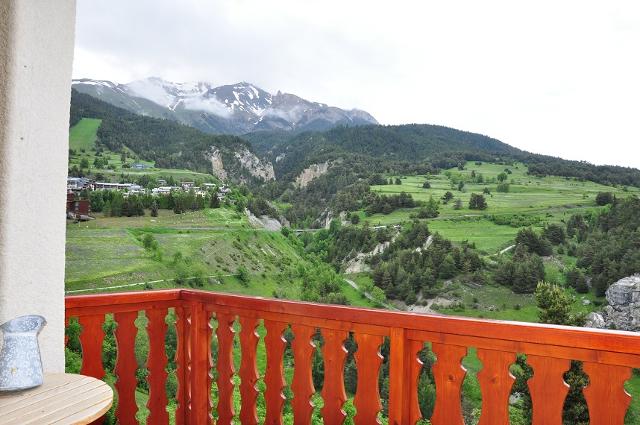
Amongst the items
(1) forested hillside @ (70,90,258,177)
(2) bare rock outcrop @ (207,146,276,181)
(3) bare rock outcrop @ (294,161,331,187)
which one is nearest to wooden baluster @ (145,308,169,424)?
(1) forested hillside @ (70,90,258,177)

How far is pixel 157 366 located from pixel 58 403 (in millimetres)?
1125

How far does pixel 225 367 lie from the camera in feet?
7.38

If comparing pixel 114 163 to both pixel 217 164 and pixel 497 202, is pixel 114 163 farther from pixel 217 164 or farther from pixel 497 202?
pixel 497 202

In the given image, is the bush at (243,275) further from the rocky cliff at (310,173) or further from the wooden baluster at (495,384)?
the wooden baluster at (495,384)

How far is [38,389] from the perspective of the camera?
1.42 meters

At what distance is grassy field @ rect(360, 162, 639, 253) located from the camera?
3616 cm

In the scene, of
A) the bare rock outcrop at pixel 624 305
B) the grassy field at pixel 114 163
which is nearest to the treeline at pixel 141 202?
the grassy field at pixel 114 163

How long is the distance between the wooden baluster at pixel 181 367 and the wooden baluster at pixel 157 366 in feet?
0.24

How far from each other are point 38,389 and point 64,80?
1165 mm

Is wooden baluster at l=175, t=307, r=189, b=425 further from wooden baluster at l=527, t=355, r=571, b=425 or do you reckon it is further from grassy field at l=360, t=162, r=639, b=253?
grassy field at l=360, t=162, r=639, b=253

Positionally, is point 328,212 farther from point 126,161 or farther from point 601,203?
point 601,203

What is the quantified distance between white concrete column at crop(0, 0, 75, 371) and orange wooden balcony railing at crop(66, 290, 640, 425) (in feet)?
1.56

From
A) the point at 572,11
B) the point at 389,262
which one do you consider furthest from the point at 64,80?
the point at 389,262

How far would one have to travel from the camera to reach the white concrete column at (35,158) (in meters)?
1.58
